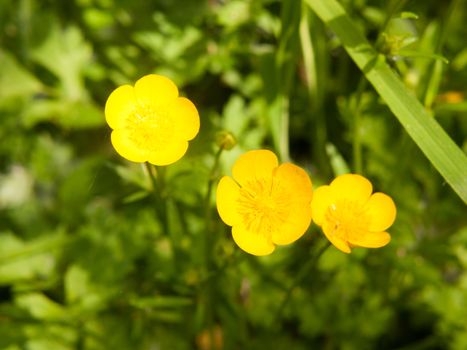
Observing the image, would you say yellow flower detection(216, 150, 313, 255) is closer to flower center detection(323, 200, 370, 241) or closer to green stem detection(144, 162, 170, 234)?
flower center detection(323, 200, 370, 241)

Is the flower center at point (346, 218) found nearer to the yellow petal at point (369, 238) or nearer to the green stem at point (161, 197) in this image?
the yellow petal at point (369, 238)

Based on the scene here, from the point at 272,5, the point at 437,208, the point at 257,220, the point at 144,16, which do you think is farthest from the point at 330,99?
the point at 257,220

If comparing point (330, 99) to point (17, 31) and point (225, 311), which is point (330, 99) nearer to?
point (225, 311)

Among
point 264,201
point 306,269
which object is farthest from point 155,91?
point 306,269

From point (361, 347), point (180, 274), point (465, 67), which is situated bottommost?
point (361, 347)

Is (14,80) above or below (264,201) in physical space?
below

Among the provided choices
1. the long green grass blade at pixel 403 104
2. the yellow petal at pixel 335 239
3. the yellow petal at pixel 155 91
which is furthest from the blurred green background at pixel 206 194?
the yellow petal at pixel 335 239

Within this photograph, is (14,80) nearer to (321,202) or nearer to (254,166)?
(254,166)
